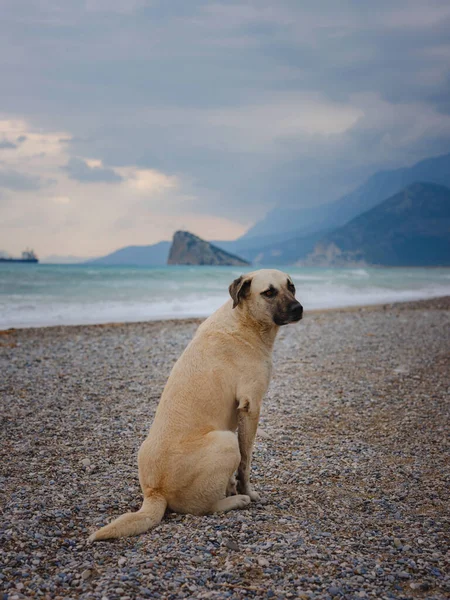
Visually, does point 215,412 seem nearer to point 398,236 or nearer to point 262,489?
point 262,489

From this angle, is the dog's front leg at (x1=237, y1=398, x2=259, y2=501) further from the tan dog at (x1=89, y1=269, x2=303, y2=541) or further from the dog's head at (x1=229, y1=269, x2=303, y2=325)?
the dog's head at (x1=229, y1=269, x2=303, y2=325)

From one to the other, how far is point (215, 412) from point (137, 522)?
101 centimetres

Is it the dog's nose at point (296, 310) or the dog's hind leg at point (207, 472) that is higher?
the dog's nose at point (296, 310)

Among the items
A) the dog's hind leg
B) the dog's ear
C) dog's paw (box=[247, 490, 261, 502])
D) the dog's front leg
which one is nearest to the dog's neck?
the dog's ear

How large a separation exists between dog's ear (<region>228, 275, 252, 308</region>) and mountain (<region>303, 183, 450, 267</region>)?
448ft

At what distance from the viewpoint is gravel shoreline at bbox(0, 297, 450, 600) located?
321cm

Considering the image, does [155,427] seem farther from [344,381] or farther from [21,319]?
[21,319]

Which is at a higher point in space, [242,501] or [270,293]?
[270,293]

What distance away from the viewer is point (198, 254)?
122625mm

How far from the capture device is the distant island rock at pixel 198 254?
12212 centimetres

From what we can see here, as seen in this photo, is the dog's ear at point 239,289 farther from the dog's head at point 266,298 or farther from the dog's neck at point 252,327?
the dog's neck at point 252,327

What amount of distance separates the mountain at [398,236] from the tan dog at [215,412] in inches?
5379

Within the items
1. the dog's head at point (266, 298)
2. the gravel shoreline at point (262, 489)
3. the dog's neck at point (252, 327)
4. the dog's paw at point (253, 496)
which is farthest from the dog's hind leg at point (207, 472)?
the dog's head at point (266, 298)

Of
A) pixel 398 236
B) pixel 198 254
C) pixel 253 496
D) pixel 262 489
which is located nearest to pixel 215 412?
pixel 253 496
